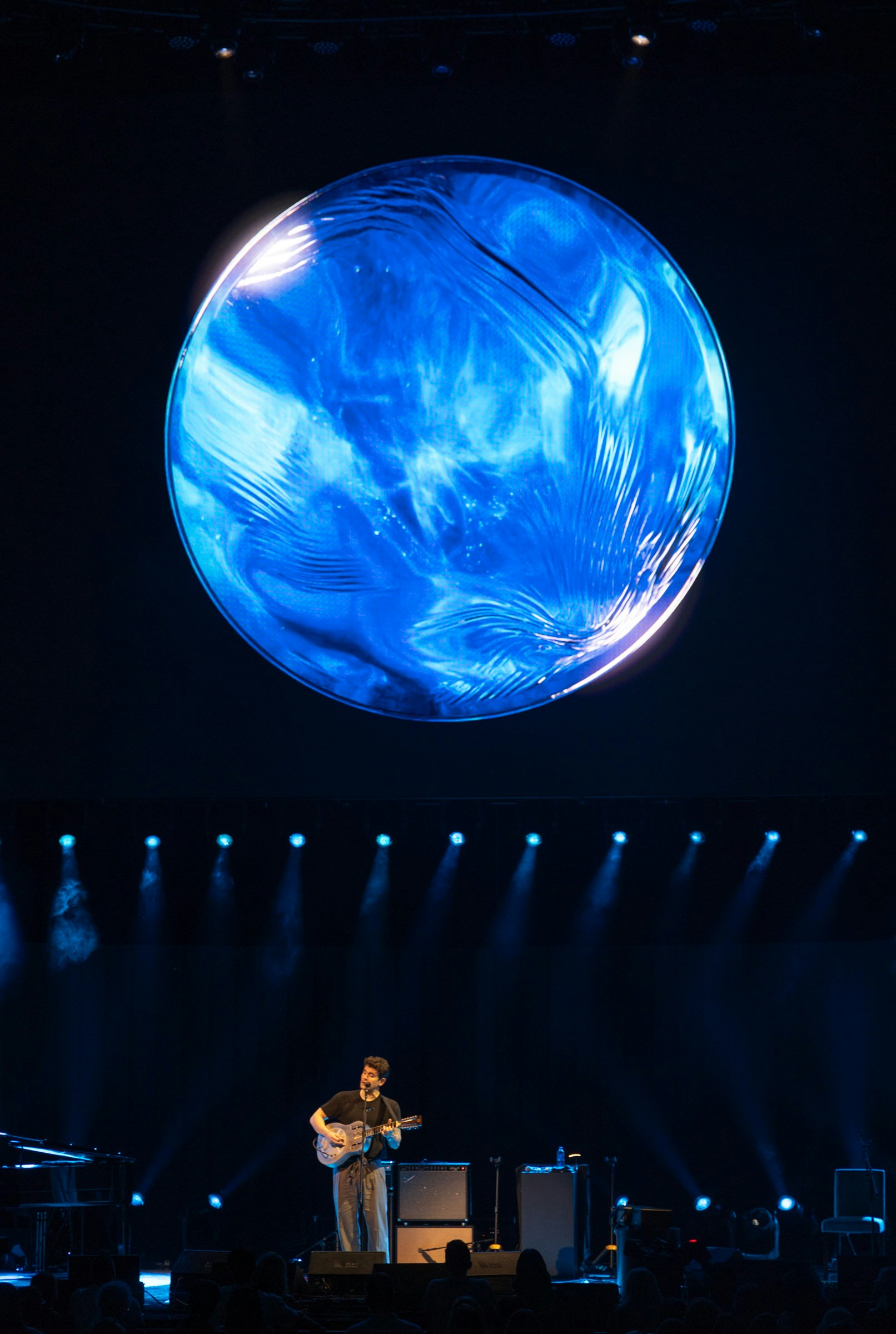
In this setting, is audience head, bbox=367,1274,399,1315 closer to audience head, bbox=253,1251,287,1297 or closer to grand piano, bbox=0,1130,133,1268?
audience head, bbox=253,1251,287,1297

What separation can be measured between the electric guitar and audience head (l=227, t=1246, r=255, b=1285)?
9.32 ft

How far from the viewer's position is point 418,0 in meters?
8.26

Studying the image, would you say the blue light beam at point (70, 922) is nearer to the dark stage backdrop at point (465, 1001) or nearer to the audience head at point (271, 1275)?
the dark stage backdrop at point (465, 1001)

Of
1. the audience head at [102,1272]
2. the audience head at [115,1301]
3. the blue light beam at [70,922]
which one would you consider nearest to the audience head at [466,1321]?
the audience head at [115,1301]

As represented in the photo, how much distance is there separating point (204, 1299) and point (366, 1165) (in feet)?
10.6

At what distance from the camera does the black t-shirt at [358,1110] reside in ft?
24.1

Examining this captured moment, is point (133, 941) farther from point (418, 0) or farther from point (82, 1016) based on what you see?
point (418, 0)

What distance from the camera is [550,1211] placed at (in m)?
7.89

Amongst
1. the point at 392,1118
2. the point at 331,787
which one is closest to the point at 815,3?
the point at 331,787

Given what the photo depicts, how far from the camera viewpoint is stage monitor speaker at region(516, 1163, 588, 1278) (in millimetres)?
7840

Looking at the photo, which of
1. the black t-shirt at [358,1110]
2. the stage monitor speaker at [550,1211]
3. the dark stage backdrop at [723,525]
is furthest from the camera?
the dark stage backdrop at [723,525]

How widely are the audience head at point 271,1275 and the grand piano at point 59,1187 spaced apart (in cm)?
303

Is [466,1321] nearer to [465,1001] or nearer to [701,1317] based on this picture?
[701,1317]

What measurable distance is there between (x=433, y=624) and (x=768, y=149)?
349cm
